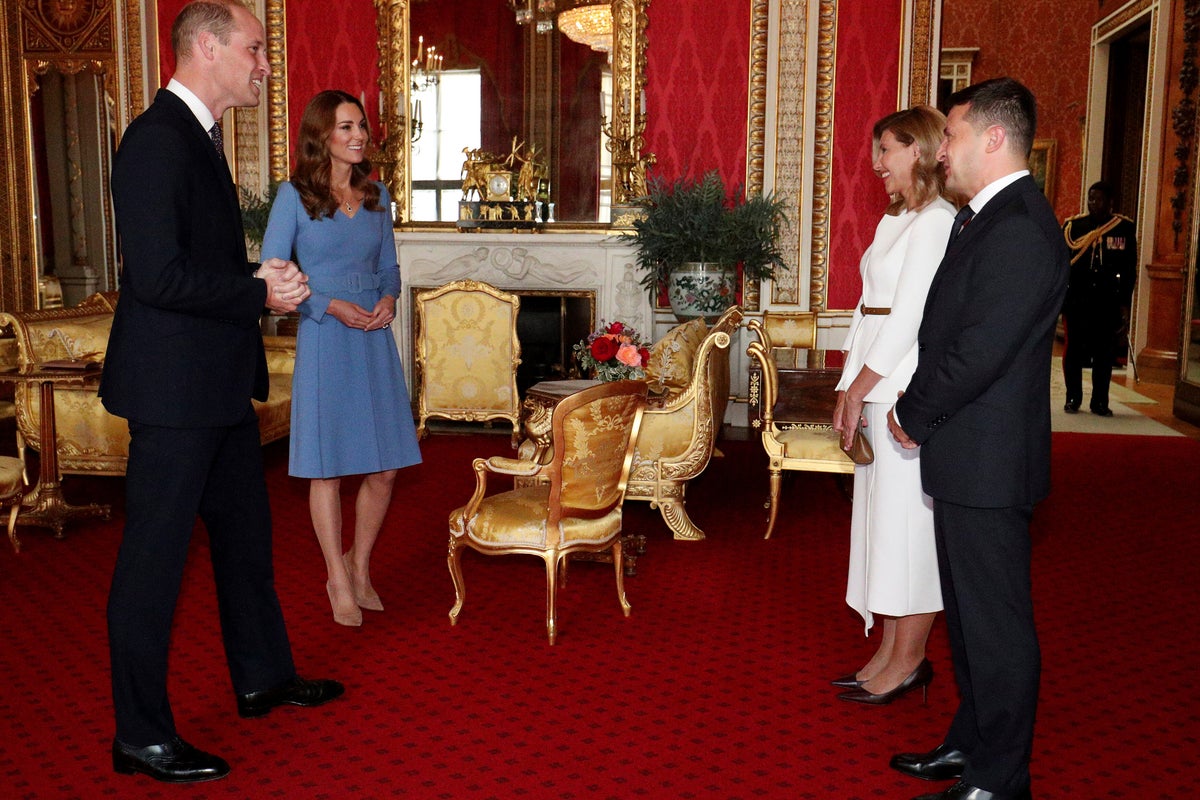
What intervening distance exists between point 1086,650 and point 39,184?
9.01 meters

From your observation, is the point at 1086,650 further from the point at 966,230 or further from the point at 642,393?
the point at 966,230

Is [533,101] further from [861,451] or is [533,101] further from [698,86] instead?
[861,451]

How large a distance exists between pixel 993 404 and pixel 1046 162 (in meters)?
15.0

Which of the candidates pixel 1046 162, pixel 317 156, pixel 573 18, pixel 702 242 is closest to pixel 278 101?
pixel 573 18

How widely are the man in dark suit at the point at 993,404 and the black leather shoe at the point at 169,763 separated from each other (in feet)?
6.05

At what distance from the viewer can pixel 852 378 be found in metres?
3.37

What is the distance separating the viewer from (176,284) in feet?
8.46

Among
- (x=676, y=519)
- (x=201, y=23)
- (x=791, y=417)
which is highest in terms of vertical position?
(x=201, y=23)

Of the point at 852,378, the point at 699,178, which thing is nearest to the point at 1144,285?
the point at 699,178

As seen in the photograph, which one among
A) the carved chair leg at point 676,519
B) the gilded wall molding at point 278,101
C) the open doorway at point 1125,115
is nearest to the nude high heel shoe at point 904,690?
the carved chair leg at point 676,519

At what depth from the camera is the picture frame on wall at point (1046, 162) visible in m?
15.8

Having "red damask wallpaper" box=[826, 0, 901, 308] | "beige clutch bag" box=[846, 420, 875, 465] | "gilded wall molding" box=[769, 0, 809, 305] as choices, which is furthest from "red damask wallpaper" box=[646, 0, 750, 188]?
"beige clutch bag" box=[846, 420, 875, 465]

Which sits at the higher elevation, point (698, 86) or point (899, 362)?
point (698, 86)

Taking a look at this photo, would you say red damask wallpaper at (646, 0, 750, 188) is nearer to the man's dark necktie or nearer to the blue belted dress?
the blue belted dress
